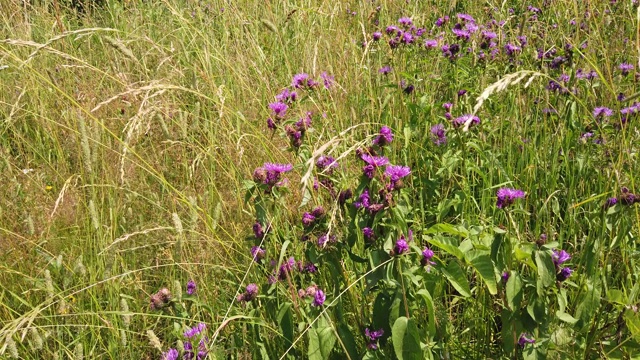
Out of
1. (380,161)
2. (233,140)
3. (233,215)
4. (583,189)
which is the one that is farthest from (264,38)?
(380,161)

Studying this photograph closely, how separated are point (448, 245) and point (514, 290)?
0.17 metres

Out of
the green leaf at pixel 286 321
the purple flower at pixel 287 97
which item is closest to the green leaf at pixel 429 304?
the green leaf at pixel 286 321

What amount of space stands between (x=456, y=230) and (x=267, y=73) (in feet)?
5.93

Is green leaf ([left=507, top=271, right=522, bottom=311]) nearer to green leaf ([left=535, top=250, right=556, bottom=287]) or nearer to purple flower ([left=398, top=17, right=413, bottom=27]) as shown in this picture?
green leaf ([left=535, top=250, right=556, bottom=287])

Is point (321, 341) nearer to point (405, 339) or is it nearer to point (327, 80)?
point (405, 339)

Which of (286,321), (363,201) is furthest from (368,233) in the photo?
(286,321)

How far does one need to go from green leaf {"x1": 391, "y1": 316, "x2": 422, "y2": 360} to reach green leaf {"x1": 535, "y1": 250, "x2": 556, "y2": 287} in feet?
0.93

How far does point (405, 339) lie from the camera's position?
Answer: 1361 mm

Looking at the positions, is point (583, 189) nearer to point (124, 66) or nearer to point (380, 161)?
point (380, 161)

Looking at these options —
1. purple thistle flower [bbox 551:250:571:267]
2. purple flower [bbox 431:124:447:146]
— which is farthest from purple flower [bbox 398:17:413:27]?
purple thistle flower [bbox 551:250:571:267]

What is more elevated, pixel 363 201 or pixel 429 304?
pixel 363 201

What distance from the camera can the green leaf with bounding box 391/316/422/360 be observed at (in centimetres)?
135

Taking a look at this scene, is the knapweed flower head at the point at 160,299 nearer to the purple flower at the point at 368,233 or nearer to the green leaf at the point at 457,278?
the purple flower at the point at 368,233

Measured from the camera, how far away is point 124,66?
134 inches
